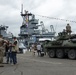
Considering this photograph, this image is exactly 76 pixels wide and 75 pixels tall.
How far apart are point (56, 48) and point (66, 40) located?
1.58 metres

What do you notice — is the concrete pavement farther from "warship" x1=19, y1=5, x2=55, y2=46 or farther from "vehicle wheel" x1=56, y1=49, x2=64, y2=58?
"warship" x1=19, y1=5, x2=55, y2=46

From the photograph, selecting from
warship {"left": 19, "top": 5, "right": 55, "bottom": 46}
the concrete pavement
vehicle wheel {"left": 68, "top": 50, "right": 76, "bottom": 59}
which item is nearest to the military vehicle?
vehicle wheel {"left": 68, "top": 50, "right": 76, "bottom": 59}

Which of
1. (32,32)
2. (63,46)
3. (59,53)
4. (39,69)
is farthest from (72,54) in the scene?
(32,32)

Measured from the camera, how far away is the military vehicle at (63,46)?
24.5 m

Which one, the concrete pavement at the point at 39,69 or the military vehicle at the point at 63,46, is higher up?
the military vehicle at the point at 63,46

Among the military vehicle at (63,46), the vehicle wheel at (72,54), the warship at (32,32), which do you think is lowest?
the vehicle wheel at (72,54)

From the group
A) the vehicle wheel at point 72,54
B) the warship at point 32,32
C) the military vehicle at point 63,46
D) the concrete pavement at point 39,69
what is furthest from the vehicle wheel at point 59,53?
the warship at point 32,32

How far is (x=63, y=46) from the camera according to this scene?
83.1 ft

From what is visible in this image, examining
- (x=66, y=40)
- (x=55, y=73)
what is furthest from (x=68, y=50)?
(x=55, y=73)

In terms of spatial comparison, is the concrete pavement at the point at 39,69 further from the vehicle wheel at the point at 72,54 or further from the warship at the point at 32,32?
the warship at the point at 32,32

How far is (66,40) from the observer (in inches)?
1008

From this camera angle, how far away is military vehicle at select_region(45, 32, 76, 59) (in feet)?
80.5

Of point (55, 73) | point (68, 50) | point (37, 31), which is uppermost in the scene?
point (37, 31)

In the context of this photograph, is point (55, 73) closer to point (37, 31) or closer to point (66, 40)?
point (66, 40)
